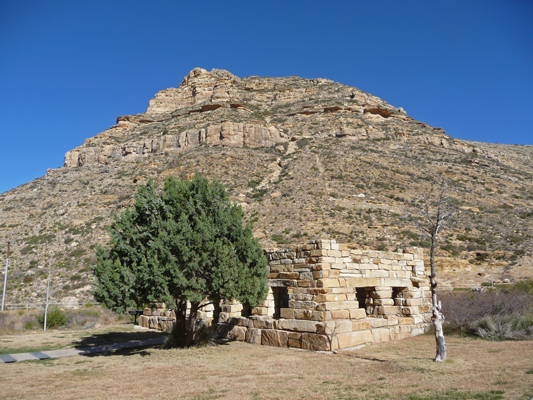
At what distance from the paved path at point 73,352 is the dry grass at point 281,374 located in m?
0.83

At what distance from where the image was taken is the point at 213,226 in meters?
11.1

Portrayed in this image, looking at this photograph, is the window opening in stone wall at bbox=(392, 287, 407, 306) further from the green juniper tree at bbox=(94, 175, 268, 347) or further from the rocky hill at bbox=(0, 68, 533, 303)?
the rocky hill at bbox=(0, 68, 533, 303)

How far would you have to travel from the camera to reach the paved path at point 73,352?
10562 millimetres

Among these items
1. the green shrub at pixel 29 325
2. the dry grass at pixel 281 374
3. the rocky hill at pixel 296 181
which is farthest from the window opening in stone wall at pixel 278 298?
the rocky hill at pixel 296 181

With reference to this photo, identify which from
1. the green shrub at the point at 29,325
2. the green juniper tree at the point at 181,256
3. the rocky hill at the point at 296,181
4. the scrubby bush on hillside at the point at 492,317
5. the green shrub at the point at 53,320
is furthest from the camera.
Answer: the rocky hill at the point at 296,181

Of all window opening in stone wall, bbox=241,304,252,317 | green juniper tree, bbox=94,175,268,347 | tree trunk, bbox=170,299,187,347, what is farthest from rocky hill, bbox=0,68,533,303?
green juniper tree, bbox=94,175,268,347

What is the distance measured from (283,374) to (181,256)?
442 cm

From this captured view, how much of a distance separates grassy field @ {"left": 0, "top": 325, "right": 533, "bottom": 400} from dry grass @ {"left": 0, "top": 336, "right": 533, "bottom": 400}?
0.02 m

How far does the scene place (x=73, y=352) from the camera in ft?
37.6

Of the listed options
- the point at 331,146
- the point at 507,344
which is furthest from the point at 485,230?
the point at 507,344

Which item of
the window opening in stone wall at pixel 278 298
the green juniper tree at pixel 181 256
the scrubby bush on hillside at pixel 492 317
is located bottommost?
the scrubby bush on hillside at pixel 492 317

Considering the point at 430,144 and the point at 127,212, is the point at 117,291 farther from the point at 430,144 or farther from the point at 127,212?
the point at 430,144

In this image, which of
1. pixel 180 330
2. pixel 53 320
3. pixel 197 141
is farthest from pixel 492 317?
pixel 197 141

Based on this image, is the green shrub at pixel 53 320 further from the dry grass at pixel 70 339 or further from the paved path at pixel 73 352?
the paved path at pixel 73 352
